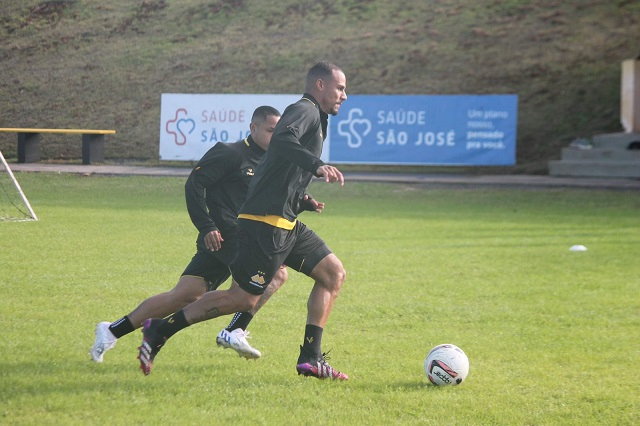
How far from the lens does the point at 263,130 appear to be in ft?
24.0

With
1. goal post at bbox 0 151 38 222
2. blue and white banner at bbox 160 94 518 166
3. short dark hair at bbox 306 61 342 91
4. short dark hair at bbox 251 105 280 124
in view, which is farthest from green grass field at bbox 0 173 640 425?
blue and white banner at bbox 160 94 518 166

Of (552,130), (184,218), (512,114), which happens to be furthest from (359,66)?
(184,218)

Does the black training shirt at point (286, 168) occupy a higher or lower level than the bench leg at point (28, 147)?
higher

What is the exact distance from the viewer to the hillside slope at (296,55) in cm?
3178

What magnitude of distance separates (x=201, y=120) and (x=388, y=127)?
16.8ft

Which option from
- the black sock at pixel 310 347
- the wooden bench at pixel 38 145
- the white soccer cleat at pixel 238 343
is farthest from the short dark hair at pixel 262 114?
the wooden bench at pixel 38 145

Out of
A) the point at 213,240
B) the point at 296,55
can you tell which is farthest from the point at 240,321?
the point at 296,55

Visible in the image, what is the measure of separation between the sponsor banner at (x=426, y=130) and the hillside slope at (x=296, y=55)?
3.80 metres

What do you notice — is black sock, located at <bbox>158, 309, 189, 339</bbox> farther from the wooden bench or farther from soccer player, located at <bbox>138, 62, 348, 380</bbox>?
the wooden bench

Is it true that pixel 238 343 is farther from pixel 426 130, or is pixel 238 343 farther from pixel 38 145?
pixel 38 145

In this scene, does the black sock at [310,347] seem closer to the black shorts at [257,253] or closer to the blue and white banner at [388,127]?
the black shorts at [257,253]

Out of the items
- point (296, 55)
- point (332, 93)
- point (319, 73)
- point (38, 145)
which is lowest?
point (38, 145)

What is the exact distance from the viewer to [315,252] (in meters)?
6.70

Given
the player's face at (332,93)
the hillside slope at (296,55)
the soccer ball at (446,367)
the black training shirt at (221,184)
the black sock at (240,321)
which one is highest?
the hillside slope at (296,55)
